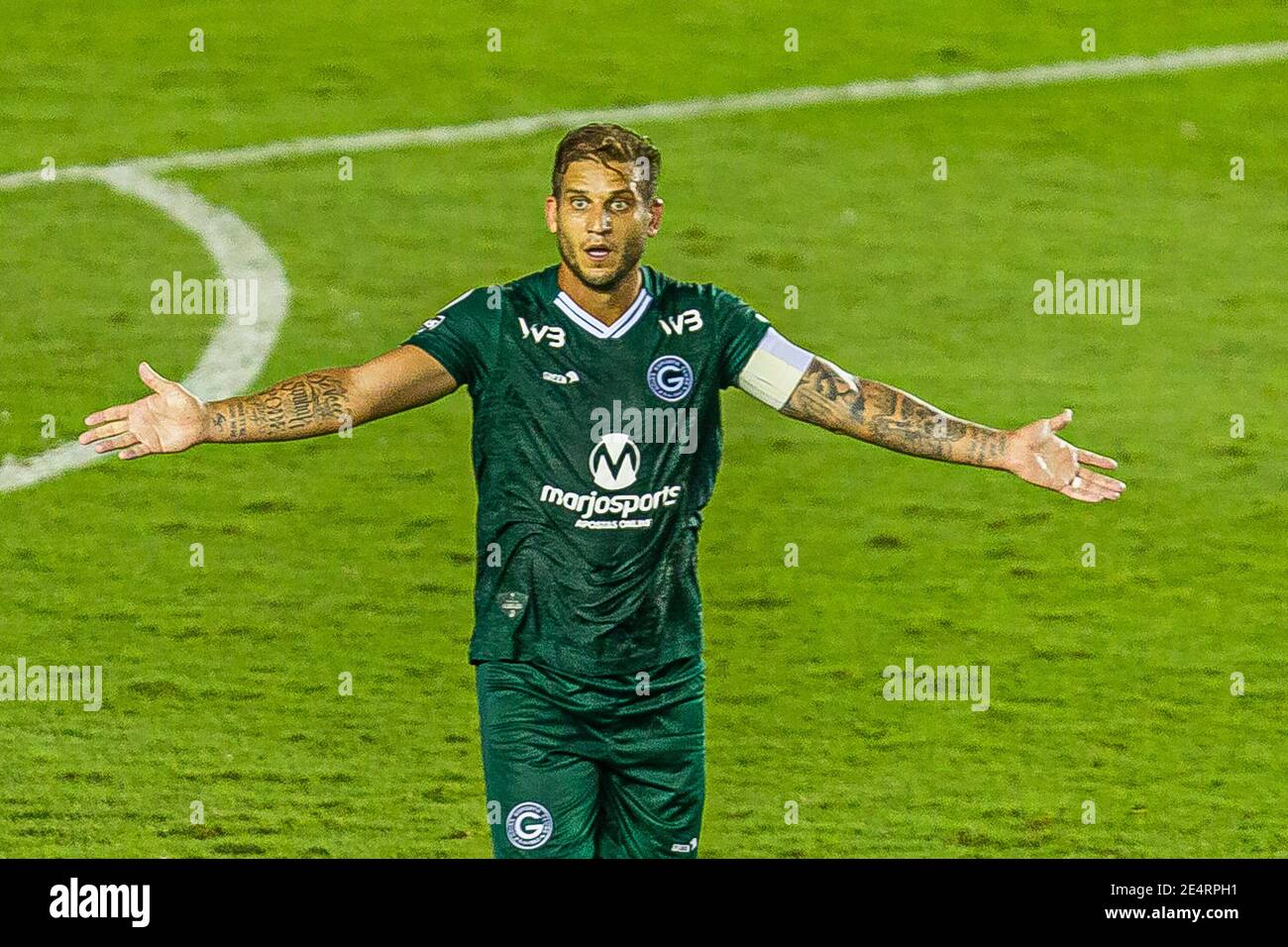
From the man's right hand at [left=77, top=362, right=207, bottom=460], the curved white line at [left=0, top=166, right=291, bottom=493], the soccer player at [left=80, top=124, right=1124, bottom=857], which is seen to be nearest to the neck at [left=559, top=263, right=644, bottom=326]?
the soccer player at [left=80, top=124, right=1124, bottom=857]

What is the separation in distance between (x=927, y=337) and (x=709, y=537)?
134 inches

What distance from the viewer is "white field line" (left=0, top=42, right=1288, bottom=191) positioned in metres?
20.7

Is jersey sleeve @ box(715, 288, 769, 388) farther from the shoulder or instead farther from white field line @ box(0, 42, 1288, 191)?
white field line @ box(0, 42, 1288, 191)

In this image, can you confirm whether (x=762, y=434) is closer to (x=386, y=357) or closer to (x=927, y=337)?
(x=927, y=337)

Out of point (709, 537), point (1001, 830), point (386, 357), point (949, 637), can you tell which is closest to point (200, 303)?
point (709, 537)

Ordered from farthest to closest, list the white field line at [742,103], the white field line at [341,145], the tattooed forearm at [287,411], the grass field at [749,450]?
the white field line at [742,103]
the white field line at [341,145]
the grass field at [749,450]
the tattooed forearm at [287,411]

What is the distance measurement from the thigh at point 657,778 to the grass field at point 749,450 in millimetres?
2722

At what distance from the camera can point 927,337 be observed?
701 inches

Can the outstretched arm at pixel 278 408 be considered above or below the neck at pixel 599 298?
below

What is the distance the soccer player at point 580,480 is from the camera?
8.39m

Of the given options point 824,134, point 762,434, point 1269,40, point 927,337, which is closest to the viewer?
point 762,434

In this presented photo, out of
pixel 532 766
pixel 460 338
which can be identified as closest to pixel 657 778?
pixel 532 766

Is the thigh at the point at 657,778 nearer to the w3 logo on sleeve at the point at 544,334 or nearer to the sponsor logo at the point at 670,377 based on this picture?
the sponsor logo at the point at 670,377

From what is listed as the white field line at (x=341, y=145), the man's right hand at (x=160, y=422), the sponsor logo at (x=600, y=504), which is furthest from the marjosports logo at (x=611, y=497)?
the white field line at (x=341, y=145)
